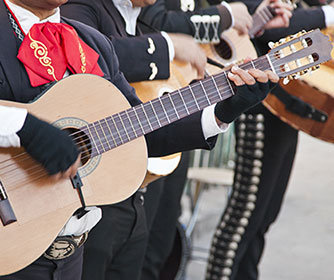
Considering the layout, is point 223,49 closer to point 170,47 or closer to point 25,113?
point 170,47

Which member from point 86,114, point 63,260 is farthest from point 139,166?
point 63,260

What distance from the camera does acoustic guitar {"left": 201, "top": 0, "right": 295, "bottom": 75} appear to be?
260 cm

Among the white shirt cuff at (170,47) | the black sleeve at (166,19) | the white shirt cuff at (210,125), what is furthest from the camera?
the black sleeve at (166,19)

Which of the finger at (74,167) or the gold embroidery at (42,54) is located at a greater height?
the gold embroidery at (42,54)

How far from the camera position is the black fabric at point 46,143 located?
1363 mm

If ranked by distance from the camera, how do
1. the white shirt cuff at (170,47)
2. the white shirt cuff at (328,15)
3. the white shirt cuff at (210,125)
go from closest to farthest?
the white shirt cuff at (210,125) → the white shirt cuff at (170,47) → the white shirt cuff at (328,15)

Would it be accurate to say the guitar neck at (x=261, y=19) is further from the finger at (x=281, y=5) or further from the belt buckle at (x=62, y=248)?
the belt buckle at (x=62, y=248)

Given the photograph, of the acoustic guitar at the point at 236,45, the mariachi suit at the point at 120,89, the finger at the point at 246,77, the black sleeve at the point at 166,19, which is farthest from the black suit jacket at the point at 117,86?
the acoustic guitar at the point at 236,45

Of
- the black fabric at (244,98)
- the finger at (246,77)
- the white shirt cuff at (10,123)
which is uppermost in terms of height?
the white shirt cuff at (10,123)

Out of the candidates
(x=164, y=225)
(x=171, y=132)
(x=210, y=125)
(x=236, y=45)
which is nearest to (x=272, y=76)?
(x=210, y=125)

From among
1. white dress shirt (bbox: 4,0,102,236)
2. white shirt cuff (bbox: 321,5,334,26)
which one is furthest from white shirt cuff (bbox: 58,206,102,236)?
white shirt cuff (bbox: 321,5,334,26)

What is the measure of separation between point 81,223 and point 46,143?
266mm

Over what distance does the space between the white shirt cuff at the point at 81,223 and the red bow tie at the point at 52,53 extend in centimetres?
33

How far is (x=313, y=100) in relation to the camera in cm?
267
